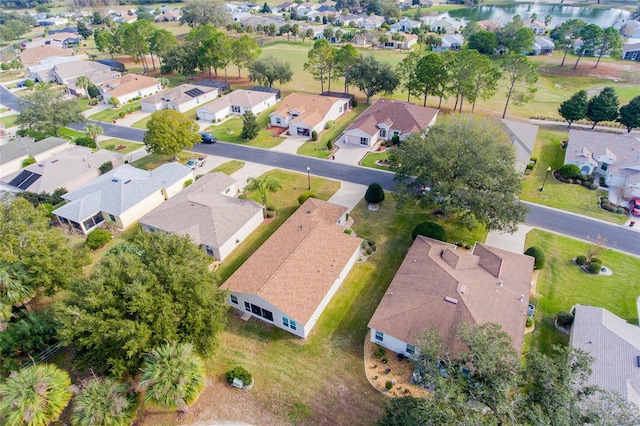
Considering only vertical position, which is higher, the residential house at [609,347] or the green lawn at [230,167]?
the residential house at [609,347]

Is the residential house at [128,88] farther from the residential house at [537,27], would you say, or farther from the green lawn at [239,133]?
the residential house at [537,27]

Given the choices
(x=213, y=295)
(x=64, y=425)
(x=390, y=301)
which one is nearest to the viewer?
(x=64, y=425)

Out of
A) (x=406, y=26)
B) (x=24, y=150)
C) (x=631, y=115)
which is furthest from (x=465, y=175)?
(x=406, y=26)

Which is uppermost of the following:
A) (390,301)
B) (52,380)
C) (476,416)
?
(476,416)

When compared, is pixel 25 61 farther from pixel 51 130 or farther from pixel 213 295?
pixel 213 295

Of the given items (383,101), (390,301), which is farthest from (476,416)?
(383,101)

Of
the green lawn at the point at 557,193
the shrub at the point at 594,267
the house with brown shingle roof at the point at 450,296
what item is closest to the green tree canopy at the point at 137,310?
the house with brown shingle roof at the point at 450,296
